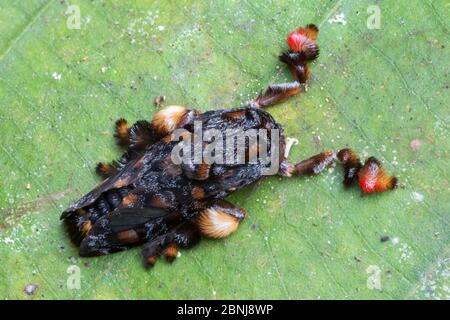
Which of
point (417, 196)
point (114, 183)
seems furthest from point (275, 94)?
point (114, 183)

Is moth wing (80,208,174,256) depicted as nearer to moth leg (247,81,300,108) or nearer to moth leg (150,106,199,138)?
moth leg (150,106,199,138)

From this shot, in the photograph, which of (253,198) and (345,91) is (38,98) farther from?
(345,91)

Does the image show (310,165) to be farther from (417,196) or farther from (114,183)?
(114,183)

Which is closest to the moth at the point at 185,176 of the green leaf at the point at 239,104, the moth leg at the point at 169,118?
the moth leg at the point at 169,118

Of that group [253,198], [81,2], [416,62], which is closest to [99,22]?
[81,2]

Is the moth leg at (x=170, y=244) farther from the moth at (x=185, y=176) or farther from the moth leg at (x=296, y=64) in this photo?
the moth leg at (x=296, y=64)

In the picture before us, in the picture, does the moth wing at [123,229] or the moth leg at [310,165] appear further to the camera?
the moth leg at [310,165]

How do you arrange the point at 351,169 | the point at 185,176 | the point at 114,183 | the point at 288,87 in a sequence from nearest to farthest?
the point at 185,176
the point at 114,183
the point at 351,169
the point at 288,87
